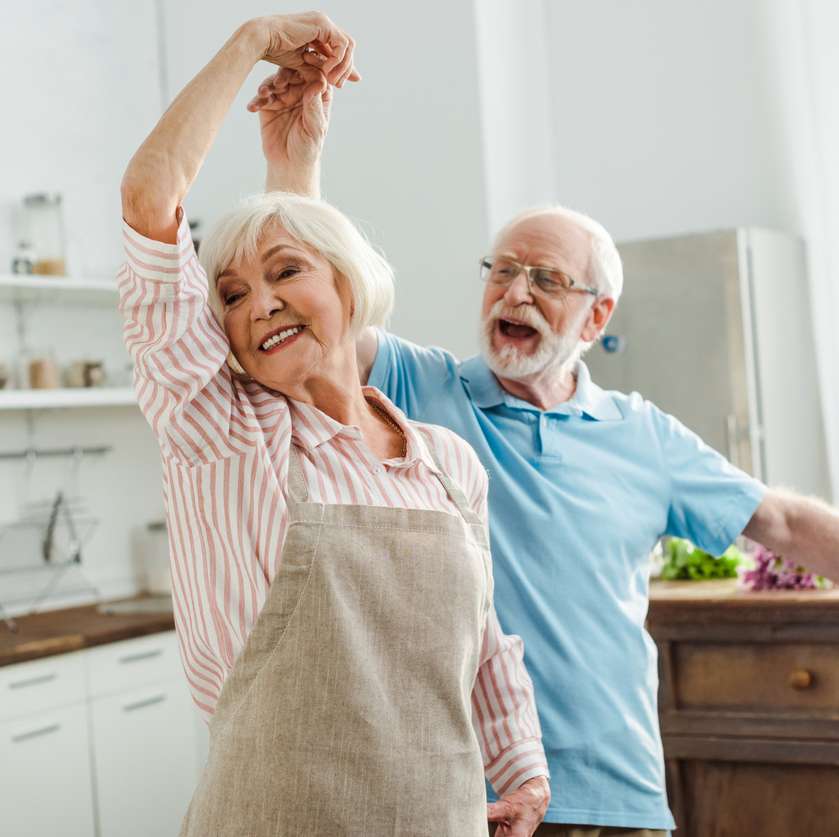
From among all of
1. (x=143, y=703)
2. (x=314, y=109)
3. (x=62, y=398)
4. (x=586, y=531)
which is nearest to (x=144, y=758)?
(x=143, y=703)

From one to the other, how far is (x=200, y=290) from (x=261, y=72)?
11.0 ft

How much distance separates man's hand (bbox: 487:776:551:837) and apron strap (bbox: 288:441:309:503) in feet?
1.49

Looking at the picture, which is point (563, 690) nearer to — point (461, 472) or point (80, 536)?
point (461, 472)

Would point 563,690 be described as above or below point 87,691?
above

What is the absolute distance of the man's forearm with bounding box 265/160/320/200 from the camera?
66.2 inches

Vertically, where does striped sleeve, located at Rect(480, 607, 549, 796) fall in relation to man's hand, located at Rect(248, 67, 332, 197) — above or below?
below

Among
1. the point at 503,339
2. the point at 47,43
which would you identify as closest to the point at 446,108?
the point at 47,43

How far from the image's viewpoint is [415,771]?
1261 millimetres

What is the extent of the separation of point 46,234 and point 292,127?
2.50 meters

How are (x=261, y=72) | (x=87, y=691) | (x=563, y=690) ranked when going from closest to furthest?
(x=563, y=690) < (x=87, y=691) < (x=261, y=72)

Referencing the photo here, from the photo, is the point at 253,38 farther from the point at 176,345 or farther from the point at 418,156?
the point at 418,156

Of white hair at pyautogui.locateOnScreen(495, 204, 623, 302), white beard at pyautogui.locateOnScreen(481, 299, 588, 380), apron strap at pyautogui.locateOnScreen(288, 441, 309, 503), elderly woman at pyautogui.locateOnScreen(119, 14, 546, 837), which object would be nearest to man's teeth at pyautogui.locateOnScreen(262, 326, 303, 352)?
elderly woman at pyautogui.locateOnScreen(119, 14, 546, 837)

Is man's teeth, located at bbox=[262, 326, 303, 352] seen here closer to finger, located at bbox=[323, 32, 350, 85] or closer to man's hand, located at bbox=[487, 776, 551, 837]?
finger, located at bbox=[323, 32, 350, 85]

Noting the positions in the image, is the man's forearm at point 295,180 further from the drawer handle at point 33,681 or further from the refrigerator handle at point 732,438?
the refrigerator handle at point 732,438
